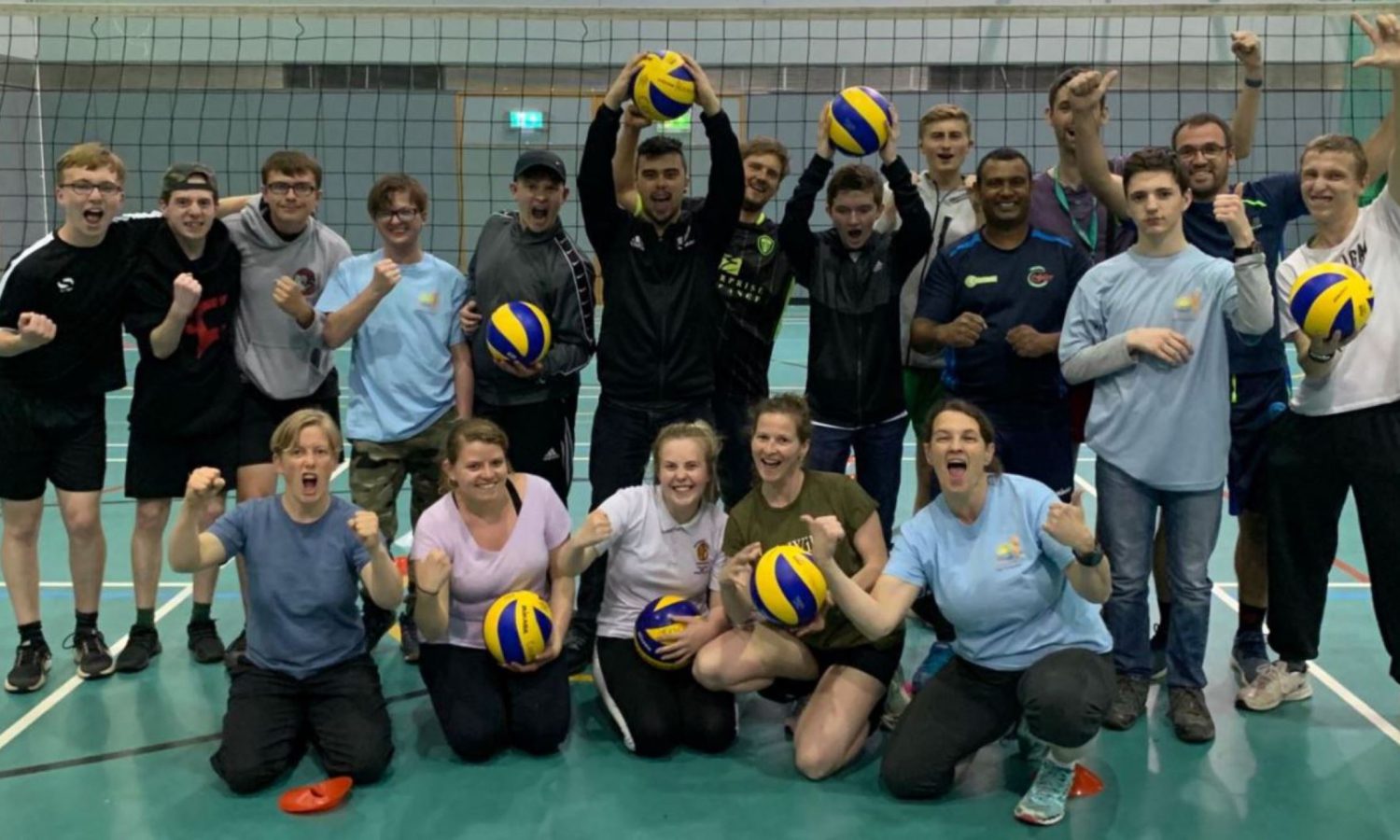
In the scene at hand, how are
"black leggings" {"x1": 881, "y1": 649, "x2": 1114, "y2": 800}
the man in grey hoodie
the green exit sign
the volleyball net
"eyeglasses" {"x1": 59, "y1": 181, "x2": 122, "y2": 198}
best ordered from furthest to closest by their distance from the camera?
1. the green exit sign
2. the volleyball net
3. the man in grey hoodie
4. "eyeglasses" {"x1": 59, "y1": 181, "x2": 122, "y2": 198}
5. "black leggings" {"x1": 881, "y1": 649, "x2": 1114, "y2": 800}

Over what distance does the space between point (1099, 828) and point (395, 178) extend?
328 centimetres

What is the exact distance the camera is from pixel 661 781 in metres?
3.82

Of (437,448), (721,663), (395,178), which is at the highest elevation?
(395,178)

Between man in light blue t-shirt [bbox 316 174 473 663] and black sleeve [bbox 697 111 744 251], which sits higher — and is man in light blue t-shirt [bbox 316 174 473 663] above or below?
below

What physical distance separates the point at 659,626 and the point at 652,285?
129 centimetres

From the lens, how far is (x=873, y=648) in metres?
3.99

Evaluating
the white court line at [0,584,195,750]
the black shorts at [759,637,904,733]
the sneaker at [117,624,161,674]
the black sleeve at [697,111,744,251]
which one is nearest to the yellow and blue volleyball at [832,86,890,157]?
the black sleeve at [697,111,744,251]

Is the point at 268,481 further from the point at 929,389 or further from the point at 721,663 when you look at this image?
the point at 929,389

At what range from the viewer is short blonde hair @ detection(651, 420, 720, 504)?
162 inches

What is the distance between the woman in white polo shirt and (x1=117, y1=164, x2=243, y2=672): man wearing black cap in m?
1.48

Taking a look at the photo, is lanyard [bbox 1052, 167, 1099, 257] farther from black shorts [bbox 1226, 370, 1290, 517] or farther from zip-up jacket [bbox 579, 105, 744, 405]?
zip-up jacket [bbox 579, 105, 744, 405]

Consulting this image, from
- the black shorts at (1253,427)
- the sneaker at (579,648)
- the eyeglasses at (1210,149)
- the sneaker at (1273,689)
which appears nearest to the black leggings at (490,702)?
the sneaker at (579,648)

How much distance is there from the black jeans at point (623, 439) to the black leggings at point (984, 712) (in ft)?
4.50

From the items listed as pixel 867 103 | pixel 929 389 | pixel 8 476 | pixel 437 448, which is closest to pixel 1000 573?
pixel 929 389
